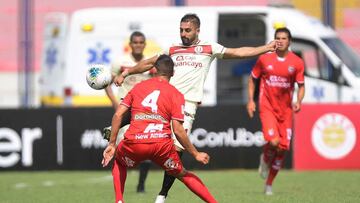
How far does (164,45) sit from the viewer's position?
70.7ft

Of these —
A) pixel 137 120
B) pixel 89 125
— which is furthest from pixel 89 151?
pixel 137 120

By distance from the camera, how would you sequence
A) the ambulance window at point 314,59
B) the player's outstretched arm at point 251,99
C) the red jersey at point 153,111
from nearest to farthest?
1. the red jersey at point 153,111
2. the player's outstretched arm at point 251,99
3. the ambulance window at point 314,59

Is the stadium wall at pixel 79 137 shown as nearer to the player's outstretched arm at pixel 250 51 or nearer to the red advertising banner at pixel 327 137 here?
the red advertising banner at pixel 327 137

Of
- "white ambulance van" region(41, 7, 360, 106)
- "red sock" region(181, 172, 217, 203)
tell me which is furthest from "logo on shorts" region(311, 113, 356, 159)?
"red sock" region(181, 172, 217, 203)

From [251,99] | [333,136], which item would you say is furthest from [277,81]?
[333,136]

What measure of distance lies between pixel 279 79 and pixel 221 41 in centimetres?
819

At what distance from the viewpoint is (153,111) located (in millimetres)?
10281

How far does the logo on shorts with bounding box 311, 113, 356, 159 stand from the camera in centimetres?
1942

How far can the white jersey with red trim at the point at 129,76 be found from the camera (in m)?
14.5

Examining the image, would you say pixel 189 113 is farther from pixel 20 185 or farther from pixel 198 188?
pixel 20 185

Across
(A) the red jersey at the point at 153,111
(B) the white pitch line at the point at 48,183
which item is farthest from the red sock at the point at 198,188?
(B) the white pitch line at the point at 48,183

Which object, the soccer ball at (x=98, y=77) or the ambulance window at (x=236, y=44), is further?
the ambulance window at (x=236, y=44)

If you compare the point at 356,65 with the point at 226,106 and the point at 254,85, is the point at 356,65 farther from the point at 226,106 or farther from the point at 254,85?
the point at 254,85

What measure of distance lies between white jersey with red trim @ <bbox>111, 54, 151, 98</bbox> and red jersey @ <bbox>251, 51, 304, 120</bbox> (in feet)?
5.43
